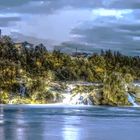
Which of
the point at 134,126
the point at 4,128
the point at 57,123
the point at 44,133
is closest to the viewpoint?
the point at 44,133

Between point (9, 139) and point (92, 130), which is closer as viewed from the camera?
point (9, 139)

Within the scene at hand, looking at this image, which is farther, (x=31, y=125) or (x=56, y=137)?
(x=31, y=125)

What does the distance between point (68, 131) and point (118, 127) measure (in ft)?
35.5

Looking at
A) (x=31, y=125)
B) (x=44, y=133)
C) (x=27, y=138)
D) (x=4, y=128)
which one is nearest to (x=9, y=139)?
(x=27, y=138)

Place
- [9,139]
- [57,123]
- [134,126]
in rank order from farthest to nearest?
1. [57,123]
2. [134,126]
3. [9,139]

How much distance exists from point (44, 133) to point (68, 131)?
5336 millimetres

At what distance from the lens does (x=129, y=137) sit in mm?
90000

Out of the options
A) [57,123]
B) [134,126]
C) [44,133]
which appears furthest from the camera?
[57,123]

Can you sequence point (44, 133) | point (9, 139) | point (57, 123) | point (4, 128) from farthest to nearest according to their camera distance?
point (57, 123), point (4, 128), point (44, 133), point (9, 139)

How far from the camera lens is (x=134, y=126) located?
109875 millimetres

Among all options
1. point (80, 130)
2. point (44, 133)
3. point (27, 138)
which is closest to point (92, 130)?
point (80, 130)

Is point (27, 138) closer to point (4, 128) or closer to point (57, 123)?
point (4, 128)

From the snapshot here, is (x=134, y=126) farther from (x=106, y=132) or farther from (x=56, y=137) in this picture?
(x=56, y=137)

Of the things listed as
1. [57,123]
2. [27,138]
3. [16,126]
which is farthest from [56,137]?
[57,123]
